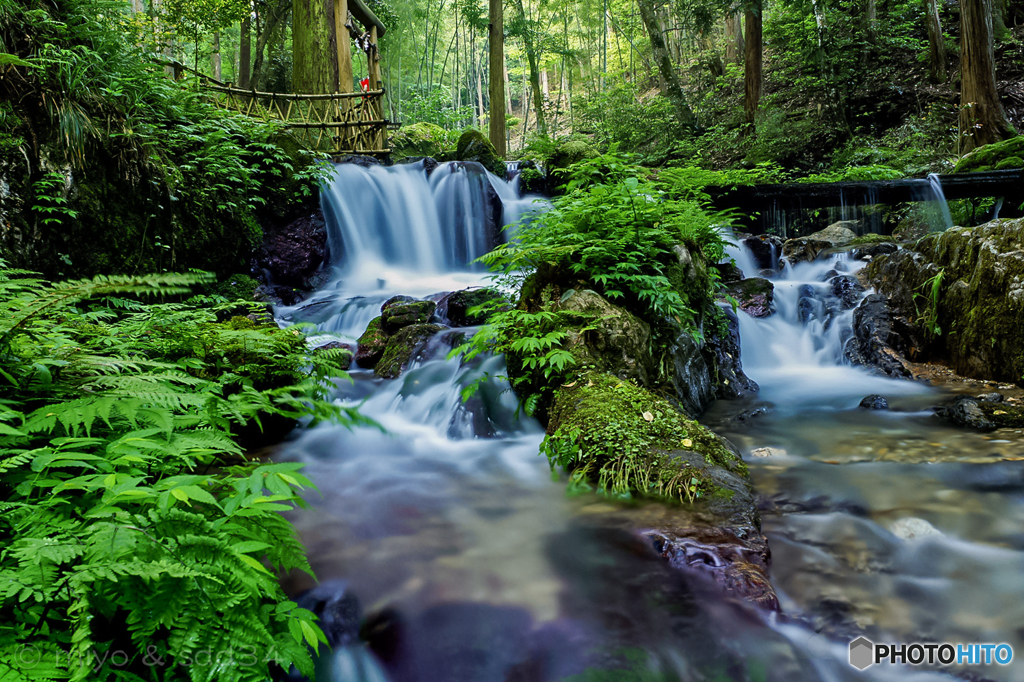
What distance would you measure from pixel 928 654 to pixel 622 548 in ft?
4.07

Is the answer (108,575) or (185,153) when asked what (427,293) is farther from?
(108,575)

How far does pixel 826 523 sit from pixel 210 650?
3.04 m

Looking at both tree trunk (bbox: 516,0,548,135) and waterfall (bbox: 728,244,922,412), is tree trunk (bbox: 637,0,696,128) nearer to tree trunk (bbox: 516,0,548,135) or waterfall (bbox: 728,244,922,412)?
tree trunk (bbox: 516,0,548,135)

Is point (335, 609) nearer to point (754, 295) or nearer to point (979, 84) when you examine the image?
point (754, 295)

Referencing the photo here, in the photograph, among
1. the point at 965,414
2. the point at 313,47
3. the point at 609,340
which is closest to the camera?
the point at 609,340

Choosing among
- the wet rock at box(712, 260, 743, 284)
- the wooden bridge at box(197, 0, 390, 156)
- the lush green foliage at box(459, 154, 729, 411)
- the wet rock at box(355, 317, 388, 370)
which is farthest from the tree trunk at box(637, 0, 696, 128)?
the wet rock at box(355, 317, 388, 370)

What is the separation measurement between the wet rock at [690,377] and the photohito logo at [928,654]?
2.58 meters

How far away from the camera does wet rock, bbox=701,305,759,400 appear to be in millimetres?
5891

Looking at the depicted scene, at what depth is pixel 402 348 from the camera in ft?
20.0

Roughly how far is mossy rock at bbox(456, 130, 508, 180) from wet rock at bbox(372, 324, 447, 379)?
317 inches

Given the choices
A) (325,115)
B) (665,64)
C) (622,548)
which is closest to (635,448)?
(622,548)

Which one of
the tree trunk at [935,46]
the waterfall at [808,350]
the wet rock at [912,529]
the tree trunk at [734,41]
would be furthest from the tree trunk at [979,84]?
the wet rock at [912,529]

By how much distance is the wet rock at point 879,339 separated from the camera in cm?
630

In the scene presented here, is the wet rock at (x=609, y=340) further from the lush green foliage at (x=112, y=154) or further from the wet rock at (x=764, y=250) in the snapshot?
the wet rock at (x=764, y=250)
